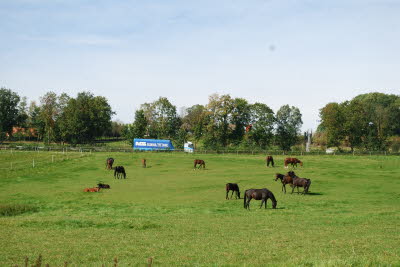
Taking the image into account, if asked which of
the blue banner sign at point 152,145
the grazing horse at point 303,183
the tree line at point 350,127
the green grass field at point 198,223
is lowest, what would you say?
the green grass field at point 198,223

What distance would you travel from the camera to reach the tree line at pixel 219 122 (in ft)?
348

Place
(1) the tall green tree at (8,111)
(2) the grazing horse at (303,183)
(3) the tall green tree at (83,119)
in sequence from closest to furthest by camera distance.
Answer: (2) the grazing horse at (303,183) < (3) the tall green tree at (83,119) < (1) the tall green tree at (8,111)

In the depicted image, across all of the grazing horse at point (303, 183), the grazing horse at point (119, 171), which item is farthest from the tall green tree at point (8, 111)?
the grazing horse at point (303, 183)

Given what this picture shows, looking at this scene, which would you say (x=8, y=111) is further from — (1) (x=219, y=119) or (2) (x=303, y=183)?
(2) (x=303, y=183)

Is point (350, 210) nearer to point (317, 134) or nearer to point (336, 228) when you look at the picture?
point (336, 228)

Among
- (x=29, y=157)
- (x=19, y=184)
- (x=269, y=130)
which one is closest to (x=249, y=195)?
(x=19, y=184)

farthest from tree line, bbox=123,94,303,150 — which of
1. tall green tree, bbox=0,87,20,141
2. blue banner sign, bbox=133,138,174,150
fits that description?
tall green tree, bbox=0,87,20,141

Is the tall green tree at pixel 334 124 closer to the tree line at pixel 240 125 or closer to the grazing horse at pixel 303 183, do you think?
the tree line at pixel 240 125

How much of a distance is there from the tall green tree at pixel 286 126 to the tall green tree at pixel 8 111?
90799 mm

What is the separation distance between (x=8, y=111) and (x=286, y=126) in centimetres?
9483

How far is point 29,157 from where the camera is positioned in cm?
7931

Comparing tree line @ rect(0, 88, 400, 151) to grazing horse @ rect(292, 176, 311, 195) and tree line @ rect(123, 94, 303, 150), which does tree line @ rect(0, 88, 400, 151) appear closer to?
tree line @ rect(123, 94, 303, 150)

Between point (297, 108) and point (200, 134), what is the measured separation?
1195 inches

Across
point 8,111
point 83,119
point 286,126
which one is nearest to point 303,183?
point 286,126
